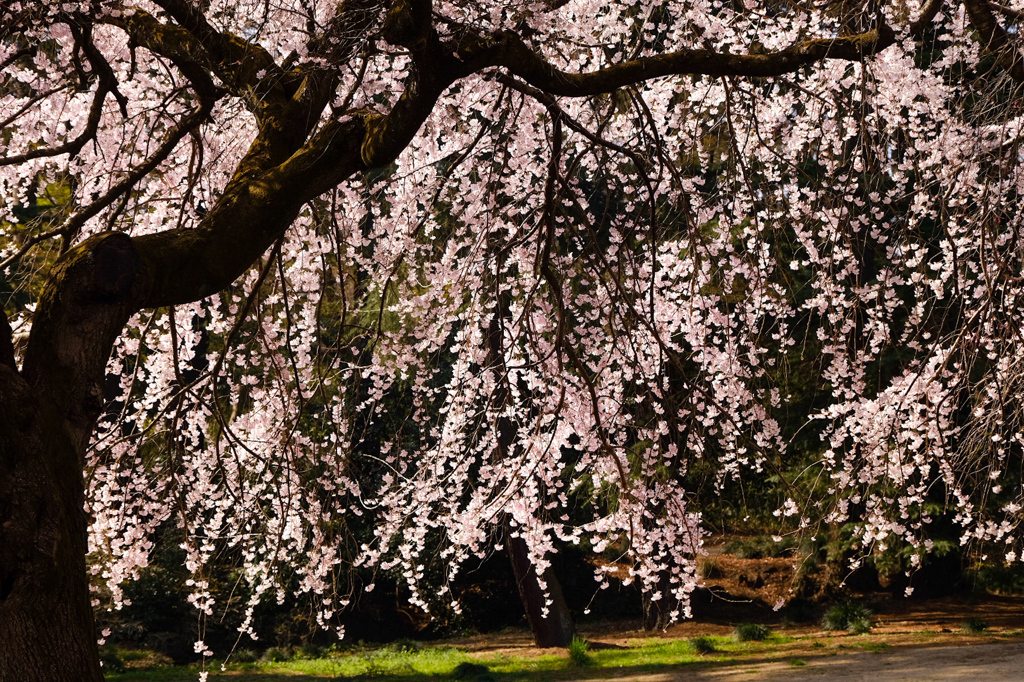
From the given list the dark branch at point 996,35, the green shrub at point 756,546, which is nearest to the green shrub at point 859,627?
the green shrub at point 756,546

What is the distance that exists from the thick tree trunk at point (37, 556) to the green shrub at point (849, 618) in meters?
12.3

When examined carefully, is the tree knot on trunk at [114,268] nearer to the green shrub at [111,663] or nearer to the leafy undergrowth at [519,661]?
the leafy undergrowth at [519,661]

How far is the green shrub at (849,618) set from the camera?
12.8 m

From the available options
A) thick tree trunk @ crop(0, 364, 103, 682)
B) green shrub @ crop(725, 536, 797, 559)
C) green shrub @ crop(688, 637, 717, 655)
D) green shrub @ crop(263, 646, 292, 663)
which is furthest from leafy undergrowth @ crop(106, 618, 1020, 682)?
thick tree trunk @ crop(0, 364, 103, 682)

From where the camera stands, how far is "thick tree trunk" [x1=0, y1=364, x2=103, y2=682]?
235 cm

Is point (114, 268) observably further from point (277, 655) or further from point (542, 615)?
point (542, 615)

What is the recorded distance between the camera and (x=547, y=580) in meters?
13.1

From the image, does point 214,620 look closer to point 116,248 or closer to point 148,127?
point 148,127

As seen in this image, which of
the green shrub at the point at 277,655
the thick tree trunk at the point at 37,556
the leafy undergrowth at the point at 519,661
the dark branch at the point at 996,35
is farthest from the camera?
the green shrub at the point at 277,655

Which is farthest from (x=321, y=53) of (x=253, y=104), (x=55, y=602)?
(x=55, y=602)

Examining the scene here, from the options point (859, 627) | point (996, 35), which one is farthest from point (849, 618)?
point (996, 35)

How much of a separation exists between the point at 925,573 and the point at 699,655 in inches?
214

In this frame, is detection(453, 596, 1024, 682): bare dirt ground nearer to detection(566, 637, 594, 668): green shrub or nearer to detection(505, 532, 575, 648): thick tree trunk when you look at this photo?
detection(505, 532, 575, 648): thick tree trunk

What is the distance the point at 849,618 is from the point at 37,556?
12875 millimetres
